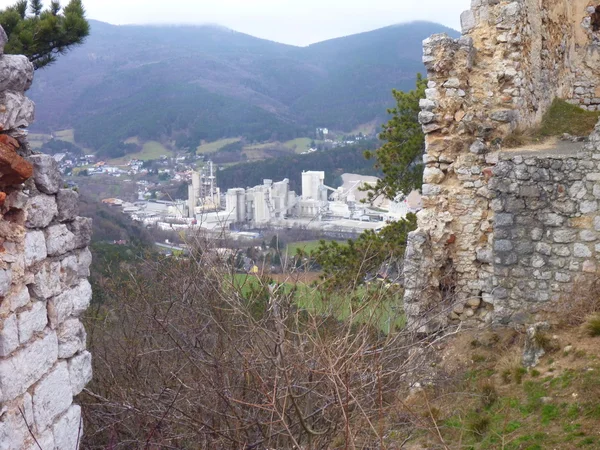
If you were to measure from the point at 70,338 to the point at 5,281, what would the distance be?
0.63 m

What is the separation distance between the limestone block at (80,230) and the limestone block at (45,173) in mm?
252

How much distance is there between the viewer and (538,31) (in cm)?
770

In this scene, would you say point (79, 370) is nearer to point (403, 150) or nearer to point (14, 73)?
point (14, 73)

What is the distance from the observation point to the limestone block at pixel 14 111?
302cm

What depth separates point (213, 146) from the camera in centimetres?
5422

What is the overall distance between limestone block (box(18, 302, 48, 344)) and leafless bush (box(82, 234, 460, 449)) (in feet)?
2.91

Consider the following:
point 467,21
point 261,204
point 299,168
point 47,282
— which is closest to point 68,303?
point 47,282

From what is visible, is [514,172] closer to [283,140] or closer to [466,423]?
[466,423]

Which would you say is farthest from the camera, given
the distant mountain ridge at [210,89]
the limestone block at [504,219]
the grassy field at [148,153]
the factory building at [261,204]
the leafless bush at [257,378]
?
the distant mountain ridge at [210,89]

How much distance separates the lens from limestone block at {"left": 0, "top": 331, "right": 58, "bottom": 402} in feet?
9.39

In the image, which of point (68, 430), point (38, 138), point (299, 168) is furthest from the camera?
point (38, 138)

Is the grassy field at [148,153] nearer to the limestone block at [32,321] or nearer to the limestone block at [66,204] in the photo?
the limestone block at [66,204]

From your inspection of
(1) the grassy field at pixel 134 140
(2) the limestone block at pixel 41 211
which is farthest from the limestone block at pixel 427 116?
(1) the grassy field at pixel 134 140

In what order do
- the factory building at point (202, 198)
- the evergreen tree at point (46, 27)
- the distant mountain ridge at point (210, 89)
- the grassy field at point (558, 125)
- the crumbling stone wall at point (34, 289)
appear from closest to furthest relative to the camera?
the crumbling stone wall at point (34, 289) < the grassy field at point (558, 125) < the evergreen tree at point (46, 27) < the factory building at point (202, 198) < the distant mountain ridge at point (210, 89)
